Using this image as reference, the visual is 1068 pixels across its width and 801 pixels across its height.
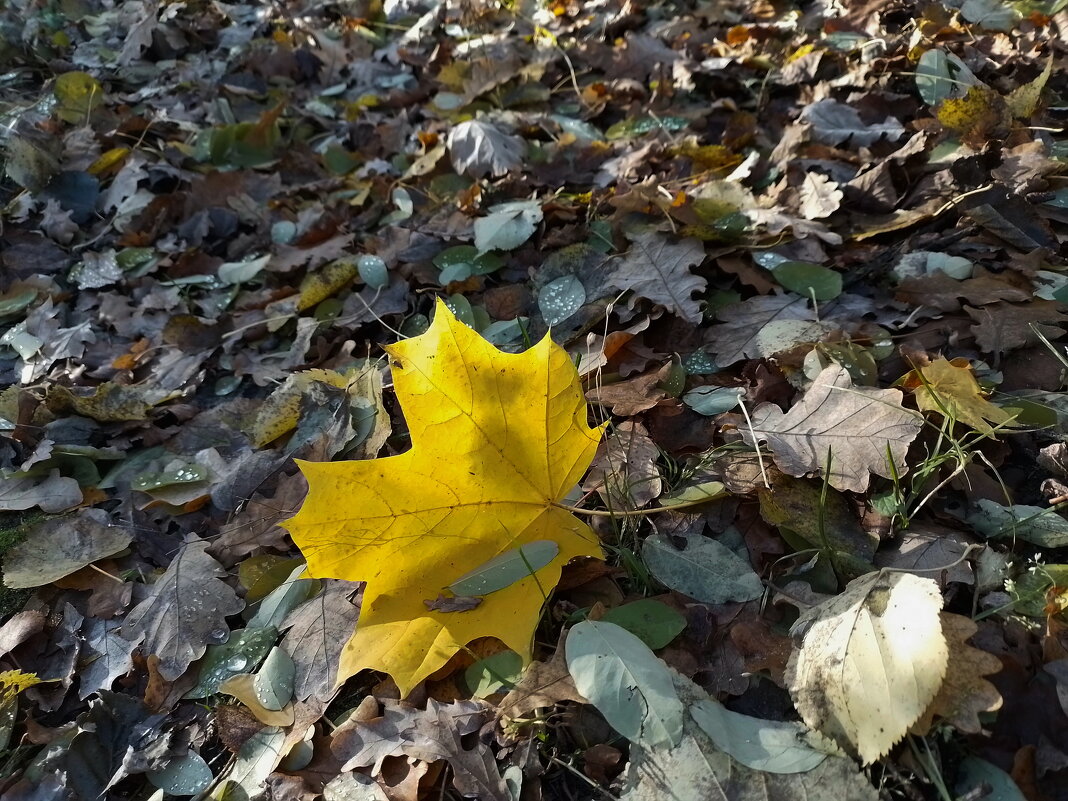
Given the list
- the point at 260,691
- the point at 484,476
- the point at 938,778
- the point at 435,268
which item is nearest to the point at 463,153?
the point at 435,268

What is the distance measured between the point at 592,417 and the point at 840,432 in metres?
0.47

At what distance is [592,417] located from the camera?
145cm

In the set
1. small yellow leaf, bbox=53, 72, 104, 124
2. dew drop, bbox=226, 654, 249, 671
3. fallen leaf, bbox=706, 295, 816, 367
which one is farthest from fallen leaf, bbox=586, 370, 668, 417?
small yellow leaf, bbox=53, 72, 104, 124

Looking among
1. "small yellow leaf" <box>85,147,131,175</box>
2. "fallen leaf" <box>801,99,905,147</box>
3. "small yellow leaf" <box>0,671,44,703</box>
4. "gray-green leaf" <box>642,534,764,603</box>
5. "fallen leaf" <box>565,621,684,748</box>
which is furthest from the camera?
"small yellow leaf" <box>85,147,131,175</box>

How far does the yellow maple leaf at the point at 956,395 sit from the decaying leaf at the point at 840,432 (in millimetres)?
69

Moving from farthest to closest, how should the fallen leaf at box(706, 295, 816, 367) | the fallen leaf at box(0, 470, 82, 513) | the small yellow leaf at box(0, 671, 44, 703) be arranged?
the fallen leaf at box(0, 470, 82, 513) → the fallen leaf at box(706, 295, 816, 367) → the small yellow leaf at box(0, 671, 44, 703)

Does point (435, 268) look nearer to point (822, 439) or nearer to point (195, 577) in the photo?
point (195, 577)

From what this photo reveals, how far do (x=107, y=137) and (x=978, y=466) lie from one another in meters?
3.14

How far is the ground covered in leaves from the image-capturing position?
3.33 feet

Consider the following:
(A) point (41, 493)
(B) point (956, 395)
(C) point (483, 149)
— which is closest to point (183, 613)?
(A) point (41, 493)

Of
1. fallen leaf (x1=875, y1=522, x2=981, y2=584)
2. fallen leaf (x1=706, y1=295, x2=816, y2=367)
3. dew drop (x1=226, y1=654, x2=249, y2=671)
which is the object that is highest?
fallen leaf (x1=706, y1=295, x2=816, y2=367)

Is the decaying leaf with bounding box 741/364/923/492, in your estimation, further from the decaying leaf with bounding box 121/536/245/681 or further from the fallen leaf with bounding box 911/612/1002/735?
the decaying leaf with bounding box 121/536/245/681

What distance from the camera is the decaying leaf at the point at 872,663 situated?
34.1 inches

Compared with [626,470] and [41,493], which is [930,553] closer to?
[626,470]
